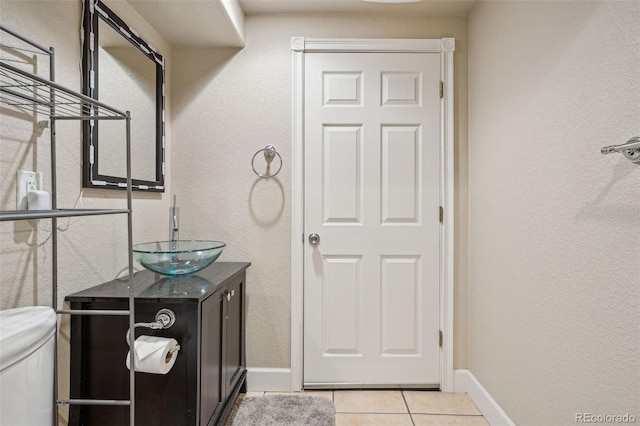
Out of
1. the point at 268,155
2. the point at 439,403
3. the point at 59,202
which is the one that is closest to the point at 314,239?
the point at 268,155

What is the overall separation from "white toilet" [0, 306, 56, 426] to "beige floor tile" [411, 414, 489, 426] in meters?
1.66

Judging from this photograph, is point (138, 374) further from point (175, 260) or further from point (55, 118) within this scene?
point (55, 118)

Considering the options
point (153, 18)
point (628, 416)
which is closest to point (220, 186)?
point (153, 18)

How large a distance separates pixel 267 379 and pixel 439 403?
103 centimetres

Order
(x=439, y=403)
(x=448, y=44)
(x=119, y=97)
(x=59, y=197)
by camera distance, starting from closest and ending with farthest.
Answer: (x=59, y=197)
(x=119, y=97)
(x=439, y=403)
(x=448, y=44)

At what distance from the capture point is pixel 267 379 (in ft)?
7.41

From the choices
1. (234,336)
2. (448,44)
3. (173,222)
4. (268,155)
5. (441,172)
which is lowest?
(234,336)

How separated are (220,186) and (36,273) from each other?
3.76ft

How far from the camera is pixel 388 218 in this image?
2254mm

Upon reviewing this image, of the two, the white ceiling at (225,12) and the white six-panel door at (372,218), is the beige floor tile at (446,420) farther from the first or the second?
the white ceiling at (225,12)

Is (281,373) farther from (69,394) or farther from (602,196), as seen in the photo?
(602,196)

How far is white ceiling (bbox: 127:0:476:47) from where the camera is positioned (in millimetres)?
1872

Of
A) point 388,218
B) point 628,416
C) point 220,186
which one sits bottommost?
point 628,416

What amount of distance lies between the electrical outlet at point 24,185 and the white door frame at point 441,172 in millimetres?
1298
